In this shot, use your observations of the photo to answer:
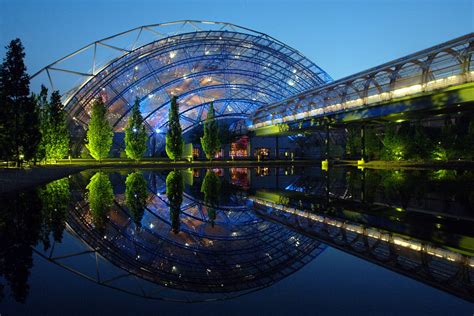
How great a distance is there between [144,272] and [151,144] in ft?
235

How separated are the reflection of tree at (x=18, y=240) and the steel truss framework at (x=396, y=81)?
29.6 metres

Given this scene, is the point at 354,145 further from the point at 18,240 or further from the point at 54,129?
the point at 18,240

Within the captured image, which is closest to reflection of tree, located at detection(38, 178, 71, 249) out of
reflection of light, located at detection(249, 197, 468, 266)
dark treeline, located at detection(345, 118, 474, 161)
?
reflection of light, located at detection(249, 197, 468, 266)

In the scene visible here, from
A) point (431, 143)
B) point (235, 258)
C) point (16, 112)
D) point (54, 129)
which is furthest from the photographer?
point (431, 143)

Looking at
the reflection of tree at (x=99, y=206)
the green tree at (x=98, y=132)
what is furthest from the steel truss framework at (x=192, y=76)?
the reflection of tree at (x=99, y=206)

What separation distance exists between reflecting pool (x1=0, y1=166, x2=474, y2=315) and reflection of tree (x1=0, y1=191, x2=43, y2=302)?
0.03 m

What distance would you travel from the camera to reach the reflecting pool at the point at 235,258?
238 inches

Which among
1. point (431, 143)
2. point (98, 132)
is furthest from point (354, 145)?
point (98, 132)

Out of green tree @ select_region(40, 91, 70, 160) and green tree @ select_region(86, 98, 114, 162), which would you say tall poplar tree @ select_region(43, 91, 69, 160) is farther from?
green tree @ select_region(86, 98, 114, 162)

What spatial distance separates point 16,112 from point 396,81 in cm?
3426

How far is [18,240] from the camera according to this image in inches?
383

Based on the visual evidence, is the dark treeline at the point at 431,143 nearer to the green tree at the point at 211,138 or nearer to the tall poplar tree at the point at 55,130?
the green tree at the point at 211,138

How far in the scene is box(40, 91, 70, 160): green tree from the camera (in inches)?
1866

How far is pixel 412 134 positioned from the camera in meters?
53.4
